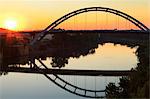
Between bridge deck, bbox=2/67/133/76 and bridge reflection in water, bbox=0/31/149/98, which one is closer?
bridge deck, bbox=2/67/133/76

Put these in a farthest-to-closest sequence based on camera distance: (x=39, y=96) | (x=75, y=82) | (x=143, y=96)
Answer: (x=75, y=82) < (x=39, y=96) < (x=143, y=96)

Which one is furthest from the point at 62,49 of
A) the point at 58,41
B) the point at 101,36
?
the point at 101,36

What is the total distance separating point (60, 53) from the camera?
45.7 metres

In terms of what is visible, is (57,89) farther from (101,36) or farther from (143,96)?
(101,36)

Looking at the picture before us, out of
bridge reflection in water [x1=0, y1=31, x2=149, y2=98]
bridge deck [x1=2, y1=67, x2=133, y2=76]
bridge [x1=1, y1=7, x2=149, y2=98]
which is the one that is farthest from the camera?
bridge reflection in water [x1=0, y1=31, x2=149, y2=98]

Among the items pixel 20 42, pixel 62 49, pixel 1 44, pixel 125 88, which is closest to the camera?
pixel 125 88

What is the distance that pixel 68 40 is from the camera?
54.8 metres

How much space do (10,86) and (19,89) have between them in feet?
2.78

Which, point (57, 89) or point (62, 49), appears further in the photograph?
point (62, 49)

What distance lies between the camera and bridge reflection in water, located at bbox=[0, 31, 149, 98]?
25.7m

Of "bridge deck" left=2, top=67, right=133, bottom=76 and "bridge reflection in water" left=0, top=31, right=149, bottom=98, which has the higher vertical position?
"bridge reflection in water" left=0, top=31, right=149, bottom=98

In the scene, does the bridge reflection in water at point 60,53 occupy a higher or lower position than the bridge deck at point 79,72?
higher

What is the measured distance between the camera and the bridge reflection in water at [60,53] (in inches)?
1013

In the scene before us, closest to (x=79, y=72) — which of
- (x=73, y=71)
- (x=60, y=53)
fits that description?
(x=73, y=71)
